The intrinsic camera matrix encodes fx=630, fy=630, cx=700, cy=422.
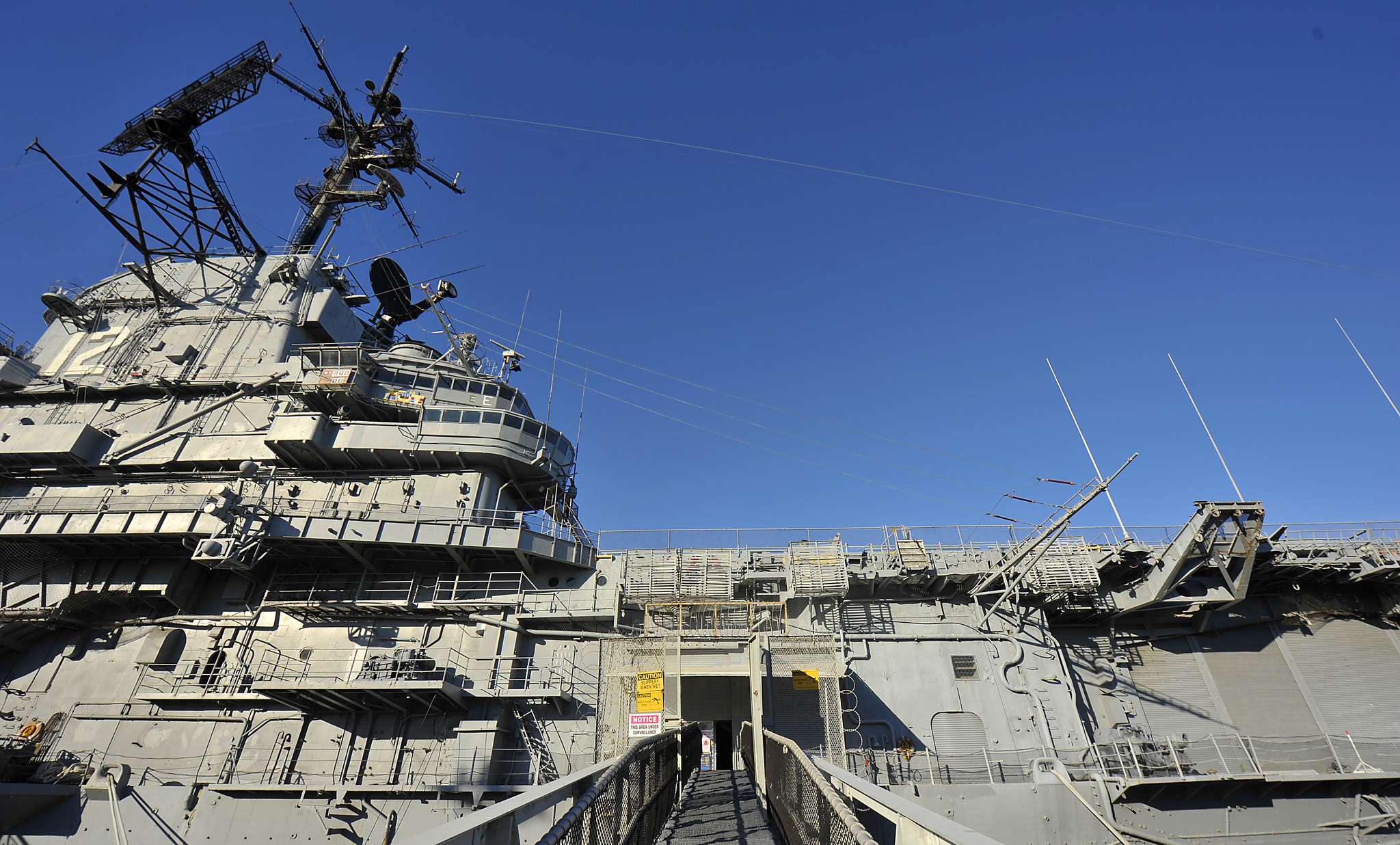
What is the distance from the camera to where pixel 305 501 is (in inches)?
803

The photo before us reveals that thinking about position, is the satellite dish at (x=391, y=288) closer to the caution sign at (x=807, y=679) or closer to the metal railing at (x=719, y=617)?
the metal railing at (x=719, y=617)

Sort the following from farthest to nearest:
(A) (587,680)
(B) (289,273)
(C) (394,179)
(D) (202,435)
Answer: (C) (394,179) → (B) (289,273) → (D) (202,435) → (A) (587,680)

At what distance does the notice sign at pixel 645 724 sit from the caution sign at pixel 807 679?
4164 mm

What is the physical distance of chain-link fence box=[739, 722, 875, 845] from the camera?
4.09 metres

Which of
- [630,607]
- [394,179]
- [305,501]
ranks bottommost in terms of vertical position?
[630,607]

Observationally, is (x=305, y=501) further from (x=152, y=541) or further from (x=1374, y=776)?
(x=1374, y=776)

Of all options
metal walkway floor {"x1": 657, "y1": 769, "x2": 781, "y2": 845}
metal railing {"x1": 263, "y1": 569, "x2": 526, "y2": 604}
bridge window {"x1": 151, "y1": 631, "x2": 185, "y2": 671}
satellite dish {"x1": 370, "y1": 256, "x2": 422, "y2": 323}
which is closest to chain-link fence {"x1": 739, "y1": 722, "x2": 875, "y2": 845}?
metal walkway floor {"x1": 657, "y1": 769, "x2": 781, "y2": 845}

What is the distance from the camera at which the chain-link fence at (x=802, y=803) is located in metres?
4.09

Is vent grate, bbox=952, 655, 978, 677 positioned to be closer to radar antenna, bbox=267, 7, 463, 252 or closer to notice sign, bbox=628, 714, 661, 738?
notice sign, bbox=628, 714, 661, 738

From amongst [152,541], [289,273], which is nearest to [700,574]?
[152,541]

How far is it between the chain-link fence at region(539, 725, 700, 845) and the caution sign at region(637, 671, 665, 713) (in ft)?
4.09

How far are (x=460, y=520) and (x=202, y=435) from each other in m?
9.97

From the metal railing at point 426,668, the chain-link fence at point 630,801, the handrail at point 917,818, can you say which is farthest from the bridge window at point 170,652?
the handrail at point 917,818

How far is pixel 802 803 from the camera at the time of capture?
651cm
